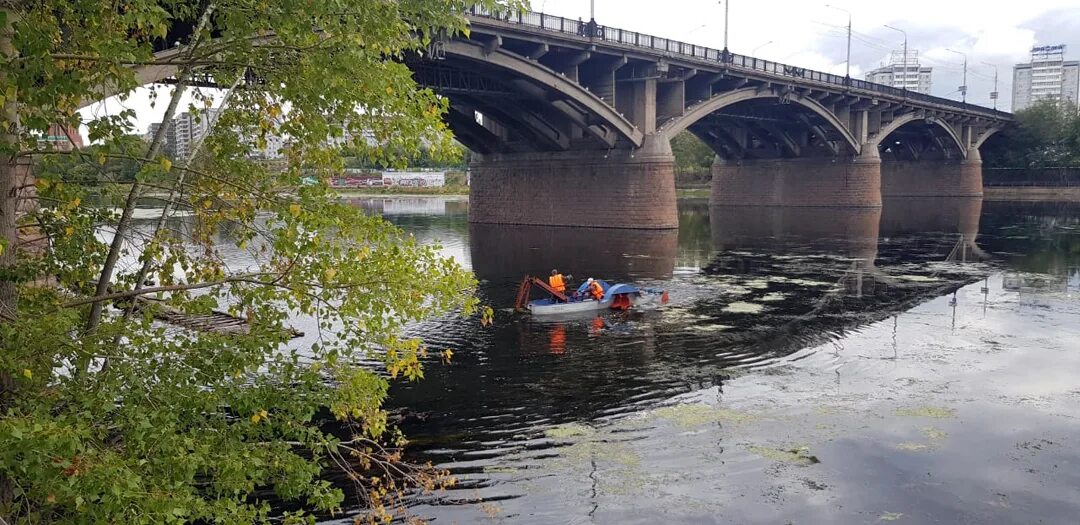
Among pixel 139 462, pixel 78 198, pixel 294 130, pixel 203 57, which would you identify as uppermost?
pixel 203 57

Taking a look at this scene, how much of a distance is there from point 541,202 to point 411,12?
48570 mm

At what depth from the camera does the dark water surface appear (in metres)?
10.7

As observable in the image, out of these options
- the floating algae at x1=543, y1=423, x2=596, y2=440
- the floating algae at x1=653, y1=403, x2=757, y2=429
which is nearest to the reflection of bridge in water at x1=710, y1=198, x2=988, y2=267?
the floating algae at x1=653, y1=403, x2=757, y2=429

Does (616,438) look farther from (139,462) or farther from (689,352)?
(139,462)

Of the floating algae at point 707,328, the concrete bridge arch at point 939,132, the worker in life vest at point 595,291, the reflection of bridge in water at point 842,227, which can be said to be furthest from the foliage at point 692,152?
the floating algae at point 707,328

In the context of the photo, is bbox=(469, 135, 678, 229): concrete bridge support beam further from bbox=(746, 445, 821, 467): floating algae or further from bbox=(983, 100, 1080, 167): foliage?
bbox=(983, 100, 1080, 167): foliage

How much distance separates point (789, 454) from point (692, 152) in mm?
106275

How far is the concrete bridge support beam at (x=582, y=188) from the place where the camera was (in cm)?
5003

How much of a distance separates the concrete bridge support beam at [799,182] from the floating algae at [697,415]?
228ft

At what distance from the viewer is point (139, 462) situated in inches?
206

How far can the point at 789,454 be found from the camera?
12320 millimetres

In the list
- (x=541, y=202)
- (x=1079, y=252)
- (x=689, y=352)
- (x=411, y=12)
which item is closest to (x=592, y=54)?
(x=541, y=202)

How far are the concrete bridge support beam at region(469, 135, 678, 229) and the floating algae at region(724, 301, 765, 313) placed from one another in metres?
25.0

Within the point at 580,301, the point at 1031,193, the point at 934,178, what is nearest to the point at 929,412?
the point at 580,301
